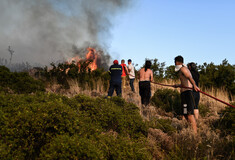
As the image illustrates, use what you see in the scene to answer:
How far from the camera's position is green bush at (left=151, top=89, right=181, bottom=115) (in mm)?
8258

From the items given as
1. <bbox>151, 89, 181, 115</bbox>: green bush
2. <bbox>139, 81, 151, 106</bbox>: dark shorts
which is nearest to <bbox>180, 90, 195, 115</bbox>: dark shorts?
<bbox>139, 81, 151, 106</bbox>: dark shorts

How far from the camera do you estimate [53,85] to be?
12.3 metres

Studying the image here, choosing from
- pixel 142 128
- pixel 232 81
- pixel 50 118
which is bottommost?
pixel 142 128

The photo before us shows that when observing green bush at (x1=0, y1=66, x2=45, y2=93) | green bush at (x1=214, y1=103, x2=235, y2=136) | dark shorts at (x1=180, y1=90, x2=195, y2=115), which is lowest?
green bush at (x1=214, y1=103, x2=235, y2=136)

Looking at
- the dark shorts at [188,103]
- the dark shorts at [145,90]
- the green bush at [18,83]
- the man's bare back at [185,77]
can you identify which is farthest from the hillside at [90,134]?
the green bush at [18,83]

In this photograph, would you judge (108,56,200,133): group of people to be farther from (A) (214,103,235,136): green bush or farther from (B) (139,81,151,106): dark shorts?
(A) (214,103,235,136): green bush

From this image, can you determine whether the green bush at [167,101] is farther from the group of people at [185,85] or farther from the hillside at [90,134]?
the hillside at [90,134]

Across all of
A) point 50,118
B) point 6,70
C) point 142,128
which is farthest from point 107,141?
point 6,70

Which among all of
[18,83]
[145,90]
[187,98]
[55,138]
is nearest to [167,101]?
[145,90]

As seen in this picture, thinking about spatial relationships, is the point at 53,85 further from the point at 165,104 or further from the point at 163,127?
the point at 163,127

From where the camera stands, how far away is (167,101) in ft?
28.3

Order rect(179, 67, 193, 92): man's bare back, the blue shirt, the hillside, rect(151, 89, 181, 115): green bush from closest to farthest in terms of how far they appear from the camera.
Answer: the hillside
rect(179, 67, 193, 92): man's bare back
rect(151, 89, 181, 115): green bush
the blue shirt

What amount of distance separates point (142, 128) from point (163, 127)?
92cm

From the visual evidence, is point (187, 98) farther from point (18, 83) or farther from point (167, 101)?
point (18, 83)
